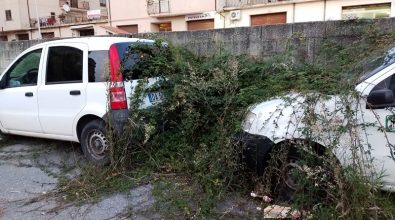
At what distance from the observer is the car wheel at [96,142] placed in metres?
4.48

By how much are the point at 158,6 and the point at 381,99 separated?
2306 cm

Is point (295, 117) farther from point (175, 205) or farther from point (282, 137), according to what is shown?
point (175, 205)

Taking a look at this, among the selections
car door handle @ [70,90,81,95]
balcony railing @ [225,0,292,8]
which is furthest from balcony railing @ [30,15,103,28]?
car door handle @ [70,90,81,95]

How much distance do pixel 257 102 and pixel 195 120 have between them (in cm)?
84

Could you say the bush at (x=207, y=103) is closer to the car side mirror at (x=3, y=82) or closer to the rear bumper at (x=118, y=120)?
the rear bumper at (x=118, y=120)

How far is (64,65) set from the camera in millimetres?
4801

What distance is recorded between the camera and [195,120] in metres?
4.25

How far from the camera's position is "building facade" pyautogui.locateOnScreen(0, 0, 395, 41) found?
60.1 feet

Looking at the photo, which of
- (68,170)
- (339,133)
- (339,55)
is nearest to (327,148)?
(339,133)

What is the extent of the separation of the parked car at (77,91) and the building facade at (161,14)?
8.18 m

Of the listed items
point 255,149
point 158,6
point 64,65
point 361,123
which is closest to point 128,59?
point 64,65

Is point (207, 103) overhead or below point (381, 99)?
below

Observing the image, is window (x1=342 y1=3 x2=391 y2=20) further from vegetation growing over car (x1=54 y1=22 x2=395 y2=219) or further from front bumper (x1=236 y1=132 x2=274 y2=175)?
front bumper (x1=236 y1=132 x2=274 y2=175)

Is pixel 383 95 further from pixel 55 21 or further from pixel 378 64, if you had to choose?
pixel 55 21
